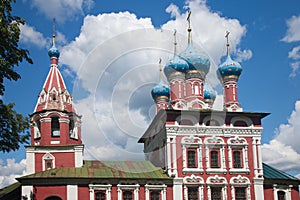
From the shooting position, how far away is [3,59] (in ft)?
51.2

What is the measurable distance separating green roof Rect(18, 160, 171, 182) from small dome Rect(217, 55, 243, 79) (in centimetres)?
776

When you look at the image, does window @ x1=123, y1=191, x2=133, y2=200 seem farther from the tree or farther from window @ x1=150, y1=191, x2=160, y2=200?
the tree

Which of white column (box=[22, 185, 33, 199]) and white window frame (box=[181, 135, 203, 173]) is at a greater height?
white window frame (box=[181, 135, 203, 173])

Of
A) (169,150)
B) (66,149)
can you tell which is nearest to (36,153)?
(66,149)

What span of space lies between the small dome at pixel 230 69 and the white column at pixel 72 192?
12212 millimetres

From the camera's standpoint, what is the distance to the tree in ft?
51.2

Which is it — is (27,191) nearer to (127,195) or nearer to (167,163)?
(127,195)

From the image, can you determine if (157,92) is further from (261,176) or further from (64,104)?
(261,176)

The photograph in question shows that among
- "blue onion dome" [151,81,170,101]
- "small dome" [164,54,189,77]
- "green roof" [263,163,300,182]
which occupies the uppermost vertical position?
"small dome" [164,54,189,77]

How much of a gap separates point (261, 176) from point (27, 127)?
14.3 meters

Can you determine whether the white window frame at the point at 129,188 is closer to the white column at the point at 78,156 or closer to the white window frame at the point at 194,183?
the white window frame at the point at 194,183

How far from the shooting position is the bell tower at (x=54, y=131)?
2491 cm

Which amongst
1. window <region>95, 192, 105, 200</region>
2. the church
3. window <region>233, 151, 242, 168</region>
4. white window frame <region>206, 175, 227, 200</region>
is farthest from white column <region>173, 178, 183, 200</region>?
window <region>95, 192, 105, 200</region>

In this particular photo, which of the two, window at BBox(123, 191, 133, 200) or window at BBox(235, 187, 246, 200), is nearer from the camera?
window at BBox(123, 191, 133, 200)
